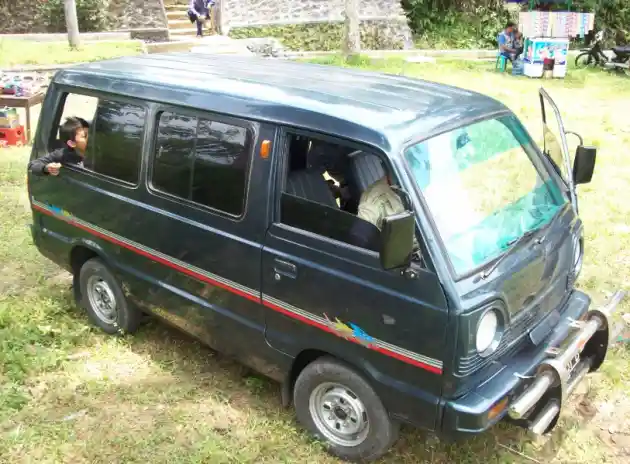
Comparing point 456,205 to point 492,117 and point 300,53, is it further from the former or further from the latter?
point 300,53

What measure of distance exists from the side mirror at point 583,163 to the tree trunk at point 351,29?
42.5 feet

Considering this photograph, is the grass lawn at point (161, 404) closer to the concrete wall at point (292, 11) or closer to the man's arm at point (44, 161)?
the man's arm at point (44, 161)

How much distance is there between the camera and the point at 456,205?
3.14 metres

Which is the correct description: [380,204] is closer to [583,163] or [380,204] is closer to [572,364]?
[572,364]

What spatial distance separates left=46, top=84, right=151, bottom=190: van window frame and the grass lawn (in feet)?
4.04

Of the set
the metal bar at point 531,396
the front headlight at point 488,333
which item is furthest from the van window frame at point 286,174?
the metal bar at point 531,396

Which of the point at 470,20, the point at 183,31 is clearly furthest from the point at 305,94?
the point at 470,20

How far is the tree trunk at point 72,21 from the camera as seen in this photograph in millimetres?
14650

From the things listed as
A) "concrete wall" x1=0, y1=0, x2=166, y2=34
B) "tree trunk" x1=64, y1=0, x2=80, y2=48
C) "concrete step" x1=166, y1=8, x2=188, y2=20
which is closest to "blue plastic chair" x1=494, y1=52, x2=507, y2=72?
"concrete wall" x1=0, y1=0, x2=166, y2=34

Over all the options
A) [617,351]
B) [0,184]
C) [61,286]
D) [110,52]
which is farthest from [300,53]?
[617,351]

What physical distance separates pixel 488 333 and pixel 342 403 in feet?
3.04

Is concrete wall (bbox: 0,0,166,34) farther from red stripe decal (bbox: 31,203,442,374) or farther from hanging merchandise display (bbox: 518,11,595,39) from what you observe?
red stripe decal (bbox: 31,203,442,374)

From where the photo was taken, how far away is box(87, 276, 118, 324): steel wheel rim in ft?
15.5

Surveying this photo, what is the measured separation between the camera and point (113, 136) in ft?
13.9
